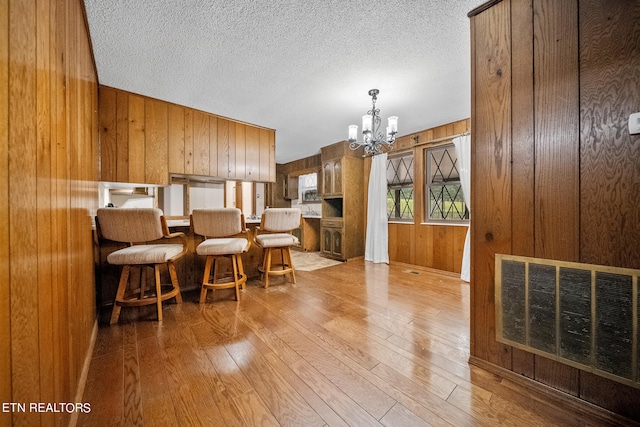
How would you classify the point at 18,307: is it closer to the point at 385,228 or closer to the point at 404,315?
the point at 404,315

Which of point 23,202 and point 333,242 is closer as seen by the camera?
point 23,202

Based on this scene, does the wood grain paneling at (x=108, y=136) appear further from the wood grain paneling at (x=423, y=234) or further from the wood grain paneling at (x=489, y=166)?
the wood grain paneling at (x=423, y=234)

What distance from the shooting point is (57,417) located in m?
0.82

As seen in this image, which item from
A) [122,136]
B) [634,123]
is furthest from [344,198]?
[634,123]

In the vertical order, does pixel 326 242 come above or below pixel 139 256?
below

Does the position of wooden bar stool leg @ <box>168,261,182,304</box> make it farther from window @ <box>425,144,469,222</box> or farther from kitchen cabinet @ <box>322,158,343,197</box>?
window @ <box>425,144,469,222</box>

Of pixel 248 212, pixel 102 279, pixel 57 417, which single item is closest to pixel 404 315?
pixel 57 417

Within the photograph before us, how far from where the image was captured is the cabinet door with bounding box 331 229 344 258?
4.49 metres

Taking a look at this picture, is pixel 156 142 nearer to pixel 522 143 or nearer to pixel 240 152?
pixel 240 152

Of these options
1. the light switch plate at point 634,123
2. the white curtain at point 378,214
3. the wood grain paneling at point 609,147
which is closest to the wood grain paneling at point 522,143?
the wood grain paneling at point 609,147

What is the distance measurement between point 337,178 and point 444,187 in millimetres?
1908

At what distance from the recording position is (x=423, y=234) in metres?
3.79

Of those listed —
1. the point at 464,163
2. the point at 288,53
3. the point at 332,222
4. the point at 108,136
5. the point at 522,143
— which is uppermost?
the point at 288,53

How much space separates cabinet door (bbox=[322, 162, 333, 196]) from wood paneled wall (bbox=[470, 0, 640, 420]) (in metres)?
3.33
